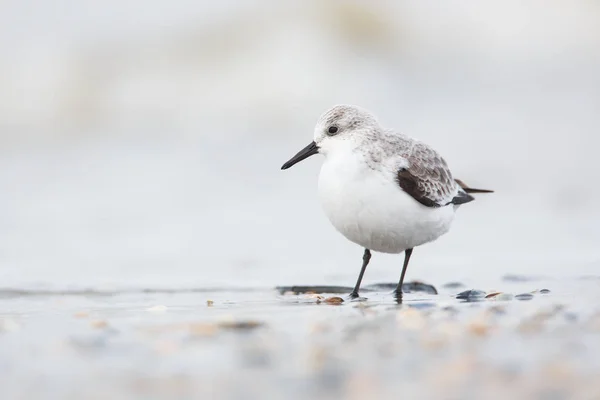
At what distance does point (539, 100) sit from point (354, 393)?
15.8 meters

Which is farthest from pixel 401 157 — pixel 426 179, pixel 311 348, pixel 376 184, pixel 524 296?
pixel 311 348

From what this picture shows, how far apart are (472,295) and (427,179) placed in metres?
0.84

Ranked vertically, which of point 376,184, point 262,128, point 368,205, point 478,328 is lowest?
point 478,328

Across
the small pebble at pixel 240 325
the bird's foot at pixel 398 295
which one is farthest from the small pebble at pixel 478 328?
the bird's foot at pixel 398 295

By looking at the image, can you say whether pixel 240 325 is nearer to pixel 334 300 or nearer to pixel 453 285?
pixel 334 300

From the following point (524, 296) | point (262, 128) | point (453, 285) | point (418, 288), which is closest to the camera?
point (524, 296)

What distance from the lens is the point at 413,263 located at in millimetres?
9133

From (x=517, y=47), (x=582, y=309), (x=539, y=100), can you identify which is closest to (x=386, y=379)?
(x=582, y=309)

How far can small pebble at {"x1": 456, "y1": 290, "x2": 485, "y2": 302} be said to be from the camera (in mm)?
6313

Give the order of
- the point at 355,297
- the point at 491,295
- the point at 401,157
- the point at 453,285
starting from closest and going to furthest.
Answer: the point at 491,295 → the point at 401,157 → the point at 355,297 → the point at 453,285

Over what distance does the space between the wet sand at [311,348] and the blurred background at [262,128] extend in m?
1.96

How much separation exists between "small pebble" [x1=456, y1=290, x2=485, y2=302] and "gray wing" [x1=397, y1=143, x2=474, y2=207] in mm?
641

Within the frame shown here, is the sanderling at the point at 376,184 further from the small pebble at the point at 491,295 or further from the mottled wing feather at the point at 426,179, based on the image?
the small pebble at the point at 491,295

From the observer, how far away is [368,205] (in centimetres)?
621
